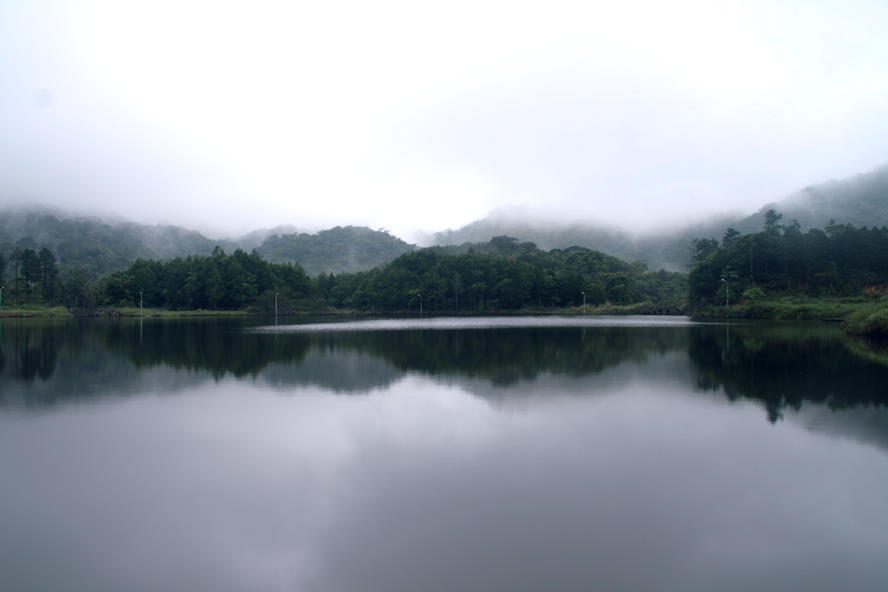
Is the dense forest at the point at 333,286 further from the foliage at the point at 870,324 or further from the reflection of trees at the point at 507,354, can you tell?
the reflection of trees at the point at 507,354

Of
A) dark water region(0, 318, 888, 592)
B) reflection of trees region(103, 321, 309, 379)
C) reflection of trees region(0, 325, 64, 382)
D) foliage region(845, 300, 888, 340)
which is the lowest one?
dark water region(0, 318, 888, 592)

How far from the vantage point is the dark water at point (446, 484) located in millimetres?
4297

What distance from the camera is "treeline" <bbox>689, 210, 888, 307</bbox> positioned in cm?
5516

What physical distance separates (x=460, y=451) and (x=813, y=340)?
917 inches

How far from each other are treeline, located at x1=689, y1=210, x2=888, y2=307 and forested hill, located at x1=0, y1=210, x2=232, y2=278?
130m

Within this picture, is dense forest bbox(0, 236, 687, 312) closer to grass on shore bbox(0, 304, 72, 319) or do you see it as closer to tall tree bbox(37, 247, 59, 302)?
tall tree bbox(37, 247, 59, 302)

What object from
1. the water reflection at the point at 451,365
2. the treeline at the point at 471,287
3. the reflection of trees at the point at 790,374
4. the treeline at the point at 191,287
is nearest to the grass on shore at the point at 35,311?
the treeline at the point at 191,287

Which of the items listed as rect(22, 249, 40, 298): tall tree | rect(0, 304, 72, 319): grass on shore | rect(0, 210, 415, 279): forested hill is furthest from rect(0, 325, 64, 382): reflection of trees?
rect(0, 210, 415, 279): forested hill

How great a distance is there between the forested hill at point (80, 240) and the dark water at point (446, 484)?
13636 cm

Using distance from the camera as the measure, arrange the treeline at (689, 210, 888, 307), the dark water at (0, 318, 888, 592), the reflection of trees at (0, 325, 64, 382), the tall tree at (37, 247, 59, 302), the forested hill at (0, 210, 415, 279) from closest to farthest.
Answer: the dark water at (0, 318, 888, 592) → the reflection of trees at (0, 325, 64, 382) → the treeline at (689, 210, 888, 307) → the tall tree at (37, 247, 59, 302) → the forested hill at (0, 210, 415, 279)

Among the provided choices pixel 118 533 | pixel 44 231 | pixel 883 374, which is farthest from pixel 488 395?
pixel 44 231

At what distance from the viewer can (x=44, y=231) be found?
167 meters

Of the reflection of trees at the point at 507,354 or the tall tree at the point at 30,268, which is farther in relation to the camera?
the tall tree at the point at 30,268

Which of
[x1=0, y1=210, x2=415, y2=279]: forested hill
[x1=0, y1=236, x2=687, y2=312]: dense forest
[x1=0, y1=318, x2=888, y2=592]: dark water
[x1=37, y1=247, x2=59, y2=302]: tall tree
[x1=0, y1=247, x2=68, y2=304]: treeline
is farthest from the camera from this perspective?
[x1=0, y1=210, x2=415, y2=279]: forested hill
